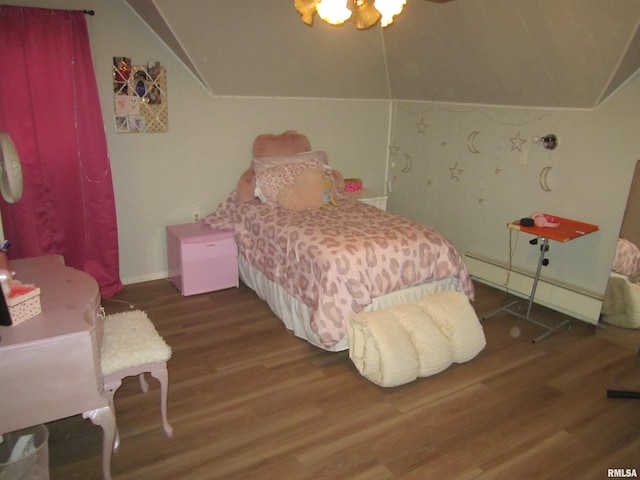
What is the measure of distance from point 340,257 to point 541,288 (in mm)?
1846

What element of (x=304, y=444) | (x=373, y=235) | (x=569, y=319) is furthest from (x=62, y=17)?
(x=569, y=319)

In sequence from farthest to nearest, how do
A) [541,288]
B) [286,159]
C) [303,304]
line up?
[286,159], [541,288], [303,304]

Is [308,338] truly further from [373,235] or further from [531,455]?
[531,455]

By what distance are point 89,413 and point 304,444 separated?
0.97 metres

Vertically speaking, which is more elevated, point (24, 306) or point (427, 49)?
point (427, 49)

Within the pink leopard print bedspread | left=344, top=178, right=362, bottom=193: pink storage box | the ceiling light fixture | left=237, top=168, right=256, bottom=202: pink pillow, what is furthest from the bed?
the ceiling light fixture

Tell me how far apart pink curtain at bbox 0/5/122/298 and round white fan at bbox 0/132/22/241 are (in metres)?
1.32

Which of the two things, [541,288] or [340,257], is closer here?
[340,257]

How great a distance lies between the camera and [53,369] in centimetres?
164


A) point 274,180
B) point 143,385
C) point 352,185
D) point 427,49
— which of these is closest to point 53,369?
point 143,385

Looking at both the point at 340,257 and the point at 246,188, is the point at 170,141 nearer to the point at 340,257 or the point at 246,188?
the point at 246,188

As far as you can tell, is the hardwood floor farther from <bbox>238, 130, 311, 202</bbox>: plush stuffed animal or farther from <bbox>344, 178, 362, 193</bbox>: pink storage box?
<bbox>344, 178, 362, 193</bbox>: pink storage box

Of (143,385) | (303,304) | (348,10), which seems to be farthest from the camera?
(303,304)

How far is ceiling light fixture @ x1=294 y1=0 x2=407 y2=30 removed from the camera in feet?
6.24
